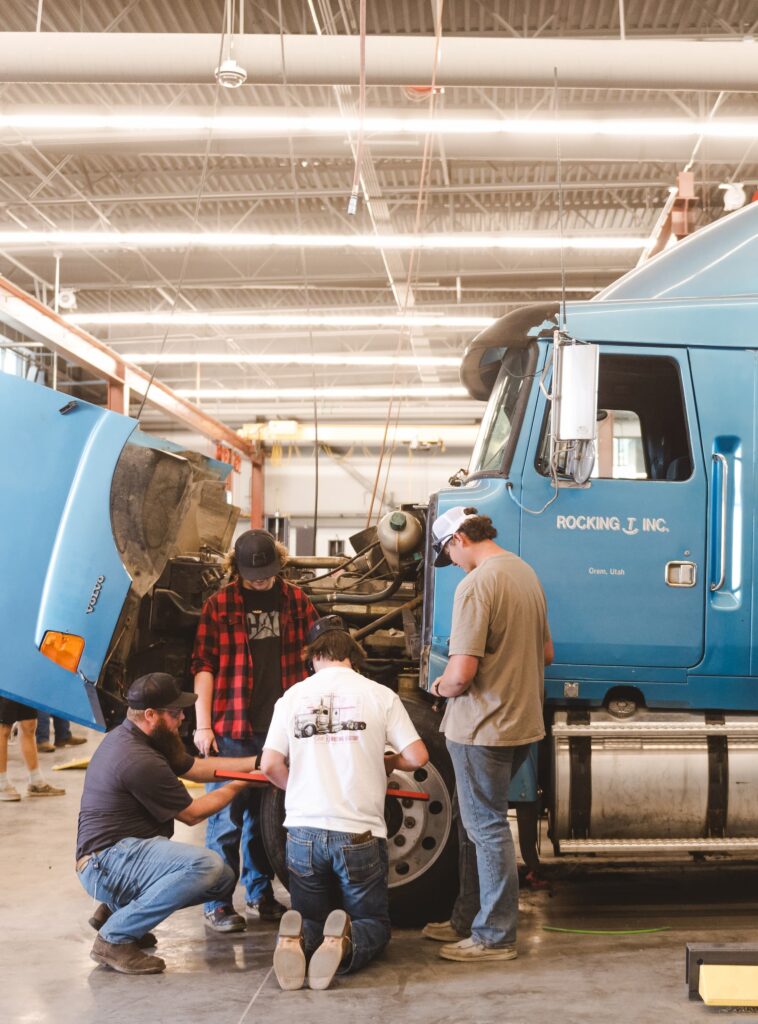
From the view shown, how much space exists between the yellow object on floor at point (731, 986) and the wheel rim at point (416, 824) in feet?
4.62

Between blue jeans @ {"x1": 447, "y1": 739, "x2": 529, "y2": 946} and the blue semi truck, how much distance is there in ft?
1.53

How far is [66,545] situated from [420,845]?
2299 millimetres

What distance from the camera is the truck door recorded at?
482 cm

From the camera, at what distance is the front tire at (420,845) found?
4891 mm

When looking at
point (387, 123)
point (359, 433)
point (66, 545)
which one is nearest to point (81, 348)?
point (387, 123)

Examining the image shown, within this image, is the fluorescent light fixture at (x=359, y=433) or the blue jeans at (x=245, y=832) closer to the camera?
the blue jeans at (x=245, y=832)

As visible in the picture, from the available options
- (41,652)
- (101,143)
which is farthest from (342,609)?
(101,143)

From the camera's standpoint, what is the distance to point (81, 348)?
34.2 feet

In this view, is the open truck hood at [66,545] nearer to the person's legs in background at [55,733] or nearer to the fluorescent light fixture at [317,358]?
the person's legs in background at [55,733]

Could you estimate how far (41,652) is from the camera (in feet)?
16.6

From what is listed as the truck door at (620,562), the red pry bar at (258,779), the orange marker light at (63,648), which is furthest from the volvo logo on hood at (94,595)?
the truck door at (620,562)

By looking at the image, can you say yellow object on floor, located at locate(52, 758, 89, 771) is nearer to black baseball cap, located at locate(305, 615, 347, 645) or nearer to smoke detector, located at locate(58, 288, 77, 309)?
black baseball cap, located at locate(305, 615, 347, 645)

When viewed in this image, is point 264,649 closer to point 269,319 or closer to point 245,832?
point 245,832

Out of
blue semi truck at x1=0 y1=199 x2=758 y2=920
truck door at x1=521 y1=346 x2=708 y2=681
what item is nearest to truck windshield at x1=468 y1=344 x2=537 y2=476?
blue semi truck at x1=0 y1=199 x2=758 y2=920
